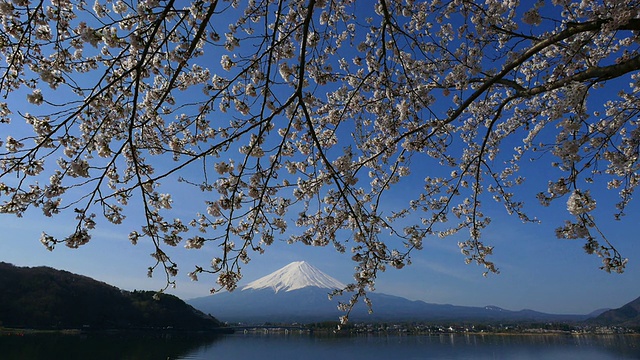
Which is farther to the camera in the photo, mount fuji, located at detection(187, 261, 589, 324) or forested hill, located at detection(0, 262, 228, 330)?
mount fuji, located at detection(187, 261, 589, 324)

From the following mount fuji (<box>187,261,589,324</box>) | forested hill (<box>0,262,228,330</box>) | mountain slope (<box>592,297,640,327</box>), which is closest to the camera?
forested hill (<box>0,262,228,330</box>)

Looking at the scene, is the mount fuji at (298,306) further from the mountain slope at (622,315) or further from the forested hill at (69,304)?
the forested hill at (69,304)

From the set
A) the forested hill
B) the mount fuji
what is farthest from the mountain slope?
the forested hill

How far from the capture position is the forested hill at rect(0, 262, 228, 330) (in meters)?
43.9

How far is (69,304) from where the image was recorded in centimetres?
4691

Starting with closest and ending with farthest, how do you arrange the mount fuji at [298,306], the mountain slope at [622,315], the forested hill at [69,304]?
the forested hill at [69,304] → the mountain slope at [622,315] → the mount fuji at [298,306]

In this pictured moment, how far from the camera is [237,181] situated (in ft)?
9.10

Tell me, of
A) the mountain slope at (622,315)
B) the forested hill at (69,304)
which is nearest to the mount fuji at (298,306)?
the mountain slope at (622,315)

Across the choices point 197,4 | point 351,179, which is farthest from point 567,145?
point 197,4

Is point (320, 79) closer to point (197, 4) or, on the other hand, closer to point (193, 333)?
point (197, 4)

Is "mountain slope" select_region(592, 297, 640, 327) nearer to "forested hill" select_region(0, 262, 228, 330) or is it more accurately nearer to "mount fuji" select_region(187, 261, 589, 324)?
"mount fuji" select_region(187, 261, 589, 324)

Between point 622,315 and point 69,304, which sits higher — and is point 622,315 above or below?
below

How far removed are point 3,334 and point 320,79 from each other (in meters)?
51.0

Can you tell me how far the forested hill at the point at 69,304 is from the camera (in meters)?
43.9
